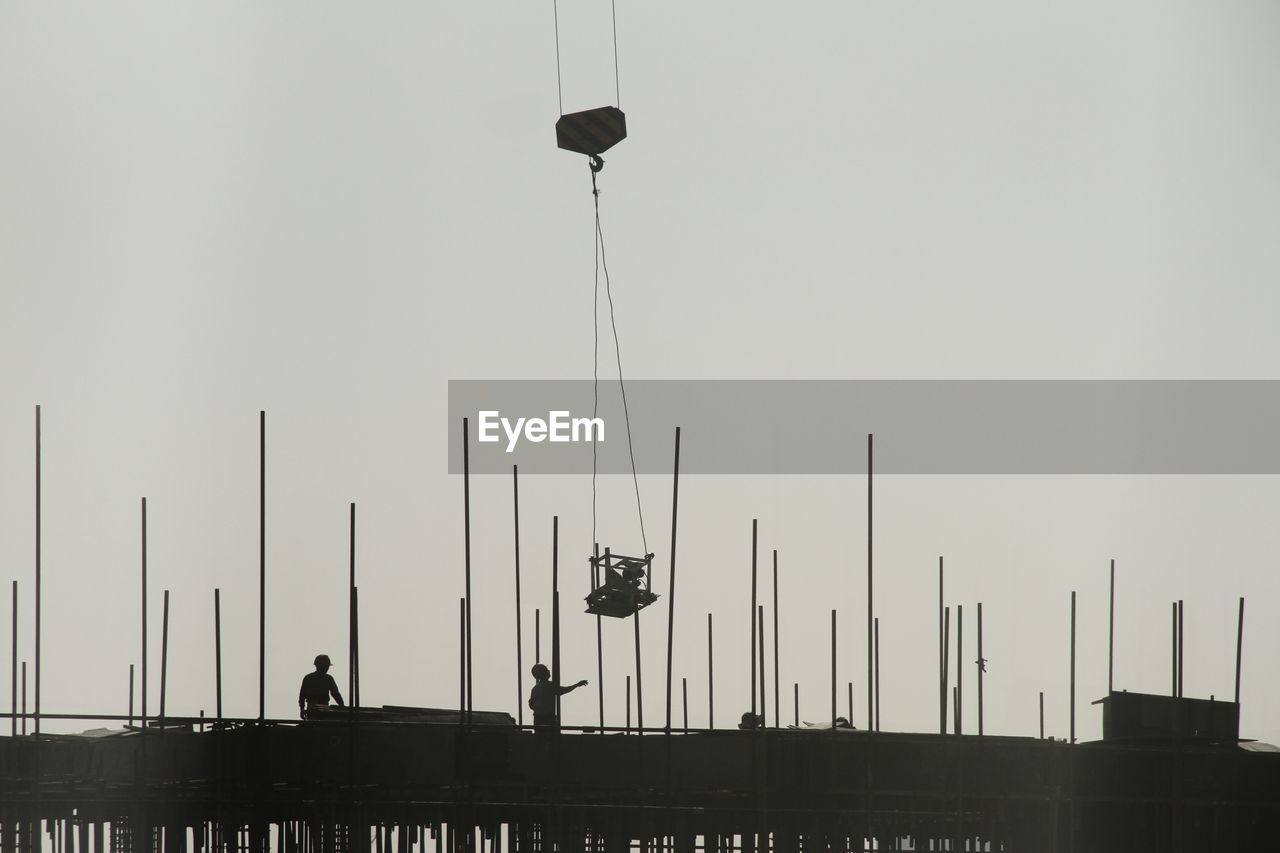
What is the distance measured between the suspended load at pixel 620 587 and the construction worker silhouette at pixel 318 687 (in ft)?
10.1

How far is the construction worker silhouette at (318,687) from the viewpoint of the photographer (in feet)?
61.5

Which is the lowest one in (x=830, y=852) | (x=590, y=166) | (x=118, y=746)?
(x=830, y=852)

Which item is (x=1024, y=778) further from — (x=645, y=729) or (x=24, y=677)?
(x=24, y=677)

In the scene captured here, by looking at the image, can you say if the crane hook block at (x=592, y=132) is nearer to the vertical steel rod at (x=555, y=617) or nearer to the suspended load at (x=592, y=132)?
the suspended load at (x=592, y=132)

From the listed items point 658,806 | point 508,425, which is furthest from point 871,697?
point 508,425

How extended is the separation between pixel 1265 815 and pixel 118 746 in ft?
39.1

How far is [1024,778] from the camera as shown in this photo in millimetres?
18516

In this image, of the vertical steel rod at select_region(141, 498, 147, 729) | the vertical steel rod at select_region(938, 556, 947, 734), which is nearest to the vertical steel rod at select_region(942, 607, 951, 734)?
the vertical steel rod at select_region(938, 556, 947, 734)

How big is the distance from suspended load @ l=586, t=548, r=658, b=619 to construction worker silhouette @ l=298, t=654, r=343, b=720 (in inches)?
122

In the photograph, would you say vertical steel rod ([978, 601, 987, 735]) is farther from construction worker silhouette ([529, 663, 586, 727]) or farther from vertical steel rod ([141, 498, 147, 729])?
vertical steel rod ([141, 498, 147, 729])

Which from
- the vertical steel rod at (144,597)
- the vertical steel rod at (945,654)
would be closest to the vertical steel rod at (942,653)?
the vertical steel rod at (945,654)

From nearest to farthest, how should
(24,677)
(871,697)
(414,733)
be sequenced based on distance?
(414,733) → (871,697) → (24,677)

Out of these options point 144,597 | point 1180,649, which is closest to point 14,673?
point 144,597

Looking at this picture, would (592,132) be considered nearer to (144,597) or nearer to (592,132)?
(592,132)
